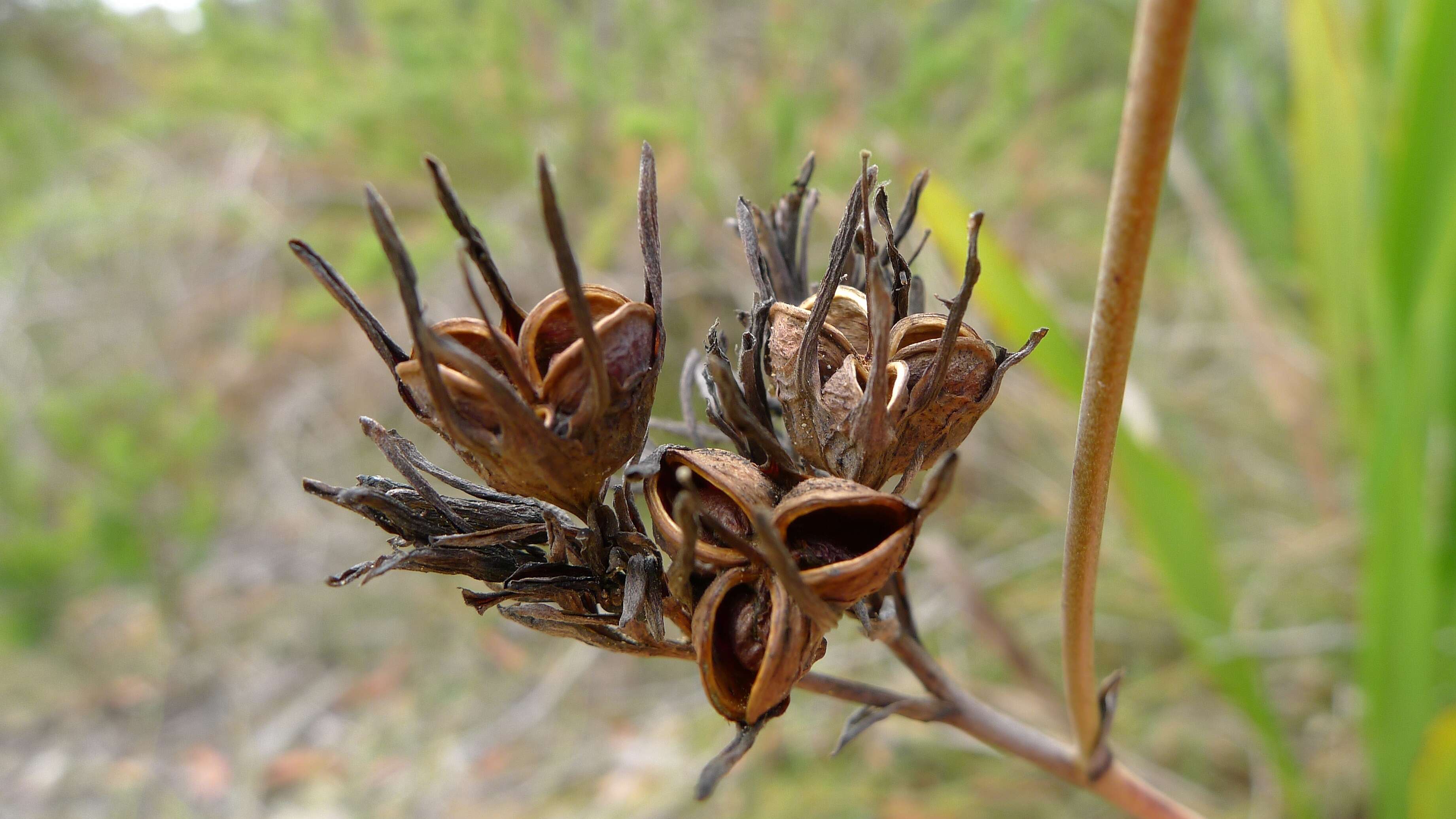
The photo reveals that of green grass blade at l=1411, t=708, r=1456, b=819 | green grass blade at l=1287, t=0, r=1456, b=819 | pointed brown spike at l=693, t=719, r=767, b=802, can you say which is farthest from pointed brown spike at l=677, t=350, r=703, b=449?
green grass blade at l=1287, t=0, r=1456, b=819

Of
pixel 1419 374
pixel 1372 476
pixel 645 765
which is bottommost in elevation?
pixel 645 765

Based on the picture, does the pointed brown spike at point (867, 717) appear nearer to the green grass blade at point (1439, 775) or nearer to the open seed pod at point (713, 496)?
the open seed pod at point (713, 496)

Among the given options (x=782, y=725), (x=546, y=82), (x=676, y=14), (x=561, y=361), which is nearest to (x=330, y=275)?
(x=561, y=361)

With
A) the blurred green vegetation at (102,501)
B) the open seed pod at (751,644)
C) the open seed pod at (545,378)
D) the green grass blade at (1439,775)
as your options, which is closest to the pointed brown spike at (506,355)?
the open seed pod at (545,378)

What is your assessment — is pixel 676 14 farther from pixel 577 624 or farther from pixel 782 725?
pixel 577 624

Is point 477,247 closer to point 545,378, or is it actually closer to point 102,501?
point 545,378

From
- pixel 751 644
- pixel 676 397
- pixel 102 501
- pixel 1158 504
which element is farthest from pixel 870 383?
pixel 102 501
